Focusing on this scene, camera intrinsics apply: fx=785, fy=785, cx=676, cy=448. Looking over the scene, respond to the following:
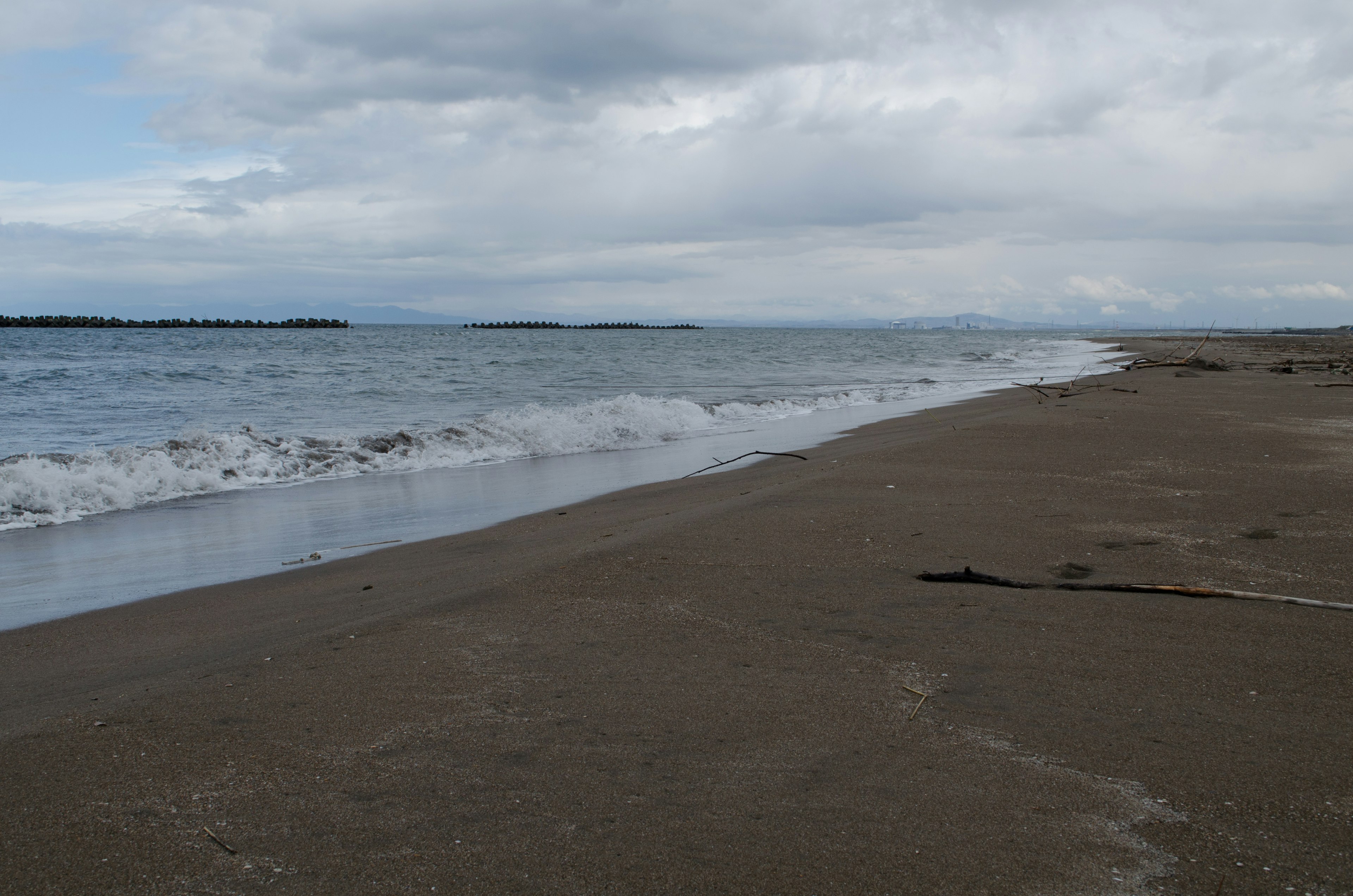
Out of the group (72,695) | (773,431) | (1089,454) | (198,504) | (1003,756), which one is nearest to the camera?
(1003,756)

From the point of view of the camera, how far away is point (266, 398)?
1803cm

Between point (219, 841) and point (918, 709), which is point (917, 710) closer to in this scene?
point (918, 709)

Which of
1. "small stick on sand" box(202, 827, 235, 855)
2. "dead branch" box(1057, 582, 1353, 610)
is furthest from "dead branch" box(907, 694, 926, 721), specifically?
"small stick on sand" box(202, 827, 235, 855)

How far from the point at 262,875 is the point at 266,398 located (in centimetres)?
1852

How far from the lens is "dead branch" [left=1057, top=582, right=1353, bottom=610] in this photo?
307cm

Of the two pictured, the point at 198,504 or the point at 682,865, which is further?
the point at 198,504

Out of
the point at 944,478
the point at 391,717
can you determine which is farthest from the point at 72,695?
the point at 944,478

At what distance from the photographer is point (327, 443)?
10.8 meters

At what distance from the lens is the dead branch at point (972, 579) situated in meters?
3.51

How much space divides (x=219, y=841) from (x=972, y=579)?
3002 mm

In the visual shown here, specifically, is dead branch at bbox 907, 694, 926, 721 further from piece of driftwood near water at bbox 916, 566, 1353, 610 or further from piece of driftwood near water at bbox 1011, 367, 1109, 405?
piece of driftwood near water at bbox 1011, 367, 1109, 405

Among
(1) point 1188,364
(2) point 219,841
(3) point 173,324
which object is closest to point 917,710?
(2) point 219,841

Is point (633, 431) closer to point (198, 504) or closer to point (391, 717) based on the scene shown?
point (198, 504)

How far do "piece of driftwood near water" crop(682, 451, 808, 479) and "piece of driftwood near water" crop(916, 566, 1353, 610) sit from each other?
172 inches
